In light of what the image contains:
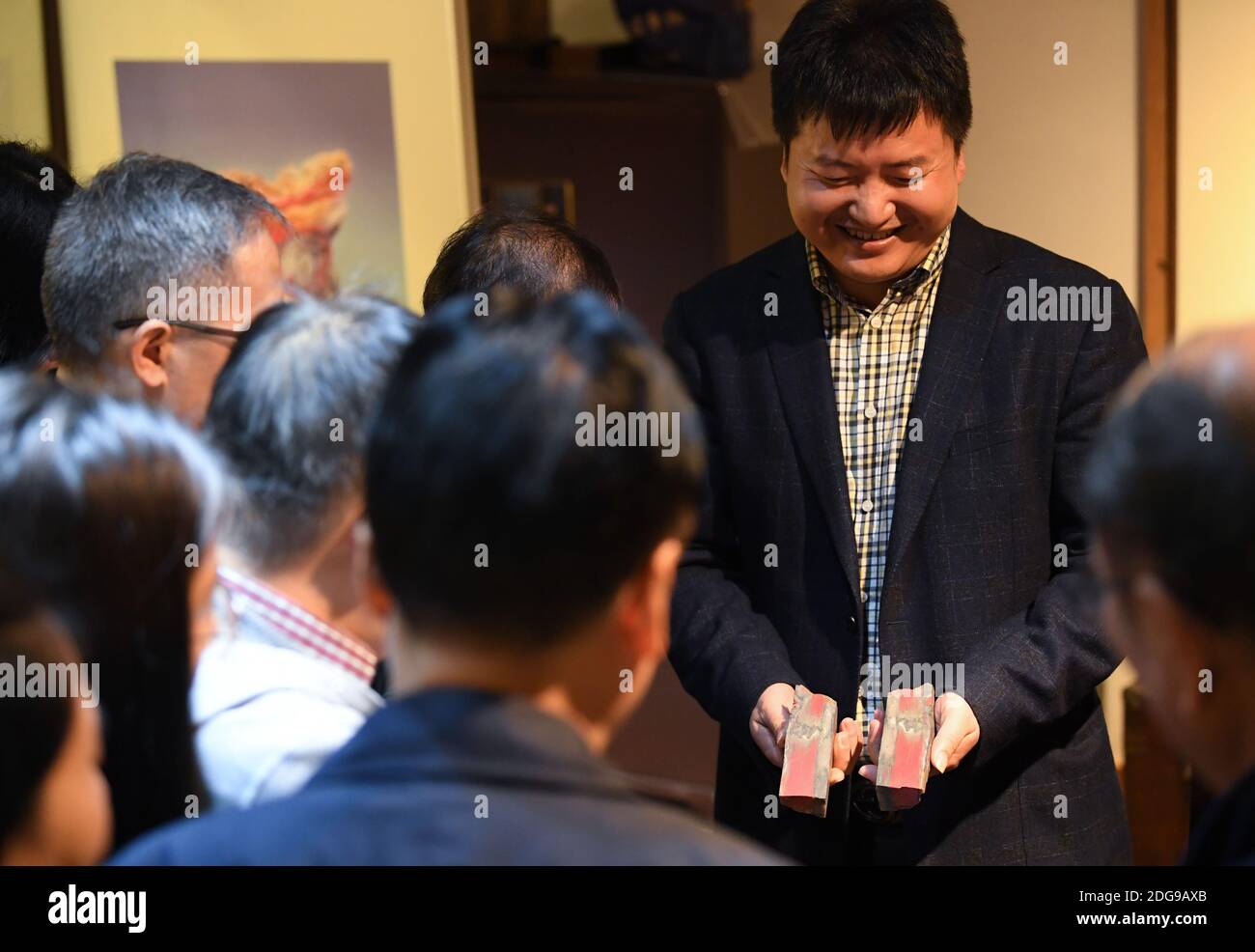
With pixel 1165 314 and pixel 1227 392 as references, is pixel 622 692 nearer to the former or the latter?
pixel 1227 392

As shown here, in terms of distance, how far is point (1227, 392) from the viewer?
0.90 metres

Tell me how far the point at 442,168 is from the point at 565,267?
112 centimetres

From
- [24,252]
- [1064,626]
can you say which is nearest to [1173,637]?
[1064,626]

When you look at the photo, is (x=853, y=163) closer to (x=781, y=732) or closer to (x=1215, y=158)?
(x=781, y=732)

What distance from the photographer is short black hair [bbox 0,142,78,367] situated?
1910mm

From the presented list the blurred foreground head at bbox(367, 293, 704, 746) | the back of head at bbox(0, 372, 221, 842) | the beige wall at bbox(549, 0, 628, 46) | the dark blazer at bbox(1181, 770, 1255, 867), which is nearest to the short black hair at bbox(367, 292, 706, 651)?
the blurred foreground head at bbox(367, 293, 704, 746)

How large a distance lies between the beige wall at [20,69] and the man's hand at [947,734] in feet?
6.25

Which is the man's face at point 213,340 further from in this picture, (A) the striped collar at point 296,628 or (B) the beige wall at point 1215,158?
(B) the beige wall at point 1215,158

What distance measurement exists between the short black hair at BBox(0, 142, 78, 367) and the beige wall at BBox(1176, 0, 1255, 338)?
224 centimetres

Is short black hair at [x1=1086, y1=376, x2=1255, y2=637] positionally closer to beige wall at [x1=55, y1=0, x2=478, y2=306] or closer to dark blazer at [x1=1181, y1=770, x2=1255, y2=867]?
dark blazer at [x1=1181, y1=770, x2=1255, y2=867]

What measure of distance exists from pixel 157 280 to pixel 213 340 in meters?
0.12

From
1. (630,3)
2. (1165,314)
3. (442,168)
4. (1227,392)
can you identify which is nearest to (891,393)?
(1227,392)

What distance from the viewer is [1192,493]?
→ 90 cm

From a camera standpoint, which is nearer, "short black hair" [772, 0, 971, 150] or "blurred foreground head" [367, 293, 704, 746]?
"blurred foreground head" [367, 293, 704, 746]
